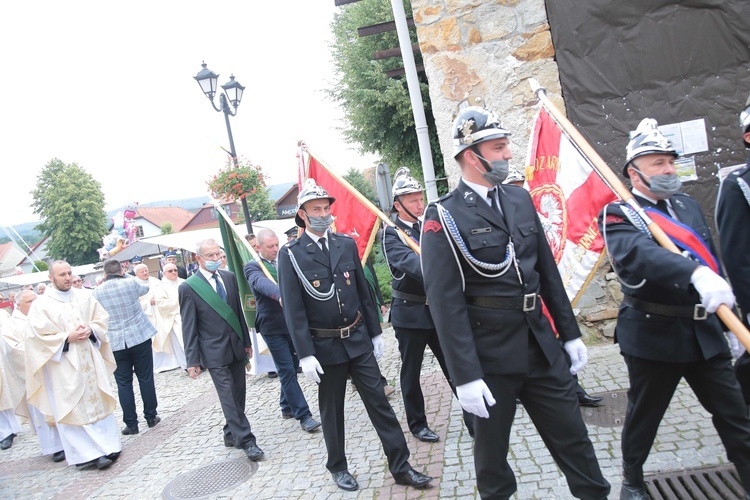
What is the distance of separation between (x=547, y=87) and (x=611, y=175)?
12.1 feet

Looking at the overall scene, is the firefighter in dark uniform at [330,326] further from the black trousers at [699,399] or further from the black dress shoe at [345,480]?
the black trousers at [699,399]

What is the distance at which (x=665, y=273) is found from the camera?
9.50ft

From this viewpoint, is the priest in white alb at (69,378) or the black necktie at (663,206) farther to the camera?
the priest in white alb at (69,378)

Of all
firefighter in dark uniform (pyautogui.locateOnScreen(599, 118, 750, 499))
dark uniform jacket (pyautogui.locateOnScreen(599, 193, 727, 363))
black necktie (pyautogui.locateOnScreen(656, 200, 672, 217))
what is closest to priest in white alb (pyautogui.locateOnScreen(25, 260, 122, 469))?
firefighter in dark uniform (pyautogui.locateOnScreen(599, 118, 750, 499))

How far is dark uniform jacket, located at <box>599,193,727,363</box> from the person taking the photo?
295 cm

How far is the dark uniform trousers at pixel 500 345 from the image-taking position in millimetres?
2914

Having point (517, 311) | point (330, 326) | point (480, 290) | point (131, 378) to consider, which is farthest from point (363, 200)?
point (131, 378)

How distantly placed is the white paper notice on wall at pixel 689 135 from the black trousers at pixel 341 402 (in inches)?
165

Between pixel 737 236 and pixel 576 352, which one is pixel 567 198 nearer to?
pixel 737 236

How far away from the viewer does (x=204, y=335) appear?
5.88 m

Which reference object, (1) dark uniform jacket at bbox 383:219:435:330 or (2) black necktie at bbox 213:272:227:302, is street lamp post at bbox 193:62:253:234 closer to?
(2) black necktie at bbox 213:272:227:302

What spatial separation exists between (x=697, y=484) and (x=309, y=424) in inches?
145

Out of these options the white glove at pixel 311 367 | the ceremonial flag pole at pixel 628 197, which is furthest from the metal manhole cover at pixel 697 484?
the white glove at pixel 311 367

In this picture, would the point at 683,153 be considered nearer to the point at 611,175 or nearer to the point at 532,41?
the point at 532,41
